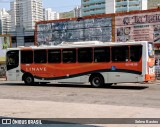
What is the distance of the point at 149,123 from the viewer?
9.14 m

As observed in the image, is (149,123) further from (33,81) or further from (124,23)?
(124,23)

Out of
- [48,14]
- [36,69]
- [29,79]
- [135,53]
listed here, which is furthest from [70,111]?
[48,14]

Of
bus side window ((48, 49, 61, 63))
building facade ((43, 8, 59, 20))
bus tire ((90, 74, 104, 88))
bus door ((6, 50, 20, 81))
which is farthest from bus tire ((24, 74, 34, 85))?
building facade ((43, 8, 59, 20))

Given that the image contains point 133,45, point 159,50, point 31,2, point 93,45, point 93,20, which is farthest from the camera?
point 31,2

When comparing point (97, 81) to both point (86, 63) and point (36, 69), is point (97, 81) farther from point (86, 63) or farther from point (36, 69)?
point (36, 69)

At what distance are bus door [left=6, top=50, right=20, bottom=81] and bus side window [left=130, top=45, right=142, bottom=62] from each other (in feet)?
29.7

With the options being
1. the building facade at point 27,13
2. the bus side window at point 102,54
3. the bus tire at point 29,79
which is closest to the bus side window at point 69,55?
the bus side window at point 102,54

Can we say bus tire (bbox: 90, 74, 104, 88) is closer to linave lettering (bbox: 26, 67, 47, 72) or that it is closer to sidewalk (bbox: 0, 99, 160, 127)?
linave lettering (bbox: 26, 67, 47, 72)

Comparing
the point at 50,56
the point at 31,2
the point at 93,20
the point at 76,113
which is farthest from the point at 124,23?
the point at 31,2

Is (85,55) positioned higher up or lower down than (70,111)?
higher up

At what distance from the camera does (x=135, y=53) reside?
20.2 m

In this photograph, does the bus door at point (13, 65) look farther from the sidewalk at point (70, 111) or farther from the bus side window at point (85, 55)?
the sidewalk at point (70, 111)

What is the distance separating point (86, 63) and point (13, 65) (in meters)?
6.35

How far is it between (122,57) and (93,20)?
51.1 ft
